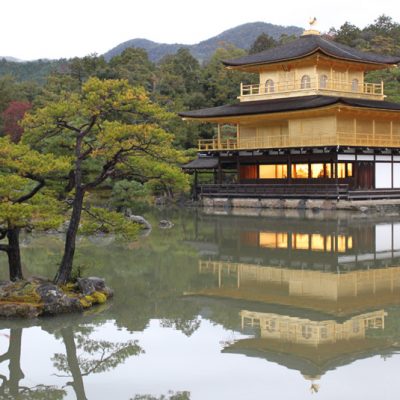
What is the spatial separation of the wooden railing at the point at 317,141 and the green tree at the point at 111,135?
2244 centimetres

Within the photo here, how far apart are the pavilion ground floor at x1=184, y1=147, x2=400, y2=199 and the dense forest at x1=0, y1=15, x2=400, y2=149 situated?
684 cm

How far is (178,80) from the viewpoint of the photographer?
2298 inches

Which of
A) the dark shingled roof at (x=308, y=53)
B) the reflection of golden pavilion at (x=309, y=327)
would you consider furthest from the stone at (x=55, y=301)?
the dark shingled roof at (x=308, y=53)

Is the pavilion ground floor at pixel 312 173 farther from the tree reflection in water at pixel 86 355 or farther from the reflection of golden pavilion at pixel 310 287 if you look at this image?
the tree reflection in water at pixel 86 355

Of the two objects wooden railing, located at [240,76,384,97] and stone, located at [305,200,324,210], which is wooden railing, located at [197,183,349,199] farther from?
wooden railing, located at [240,76,384,97]

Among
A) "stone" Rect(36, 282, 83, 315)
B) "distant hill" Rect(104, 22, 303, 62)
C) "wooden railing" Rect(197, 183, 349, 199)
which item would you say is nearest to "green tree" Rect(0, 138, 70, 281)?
"stone" Rect(36, 282, 83, 315)

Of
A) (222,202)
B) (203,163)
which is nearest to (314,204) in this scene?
(222,202)

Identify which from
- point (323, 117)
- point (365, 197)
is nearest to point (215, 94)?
point (323, 117)

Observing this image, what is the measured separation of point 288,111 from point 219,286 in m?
23.1

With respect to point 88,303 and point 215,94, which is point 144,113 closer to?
point 88,303

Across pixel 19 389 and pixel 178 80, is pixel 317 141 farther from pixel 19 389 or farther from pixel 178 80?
pixel 19 389

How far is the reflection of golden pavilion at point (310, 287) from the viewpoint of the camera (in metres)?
12.4

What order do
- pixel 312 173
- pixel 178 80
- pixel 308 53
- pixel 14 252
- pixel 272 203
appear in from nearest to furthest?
1. pixel 14 252
2. pixel 272 203
3. pixel 312 173
4. pixel 308 53
5. pixel 178 80

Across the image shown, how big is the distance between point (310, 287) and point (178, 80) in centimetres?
4611
